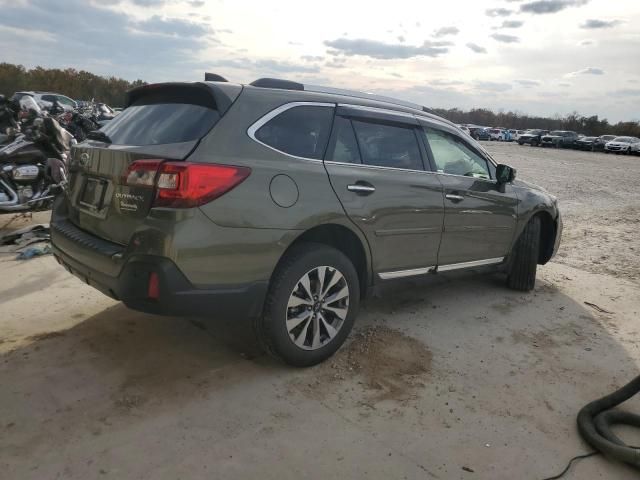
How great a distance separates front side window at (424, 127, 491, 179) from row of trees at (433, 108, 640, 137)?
55.3m

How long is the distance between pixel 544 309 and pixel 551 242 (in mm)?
1009

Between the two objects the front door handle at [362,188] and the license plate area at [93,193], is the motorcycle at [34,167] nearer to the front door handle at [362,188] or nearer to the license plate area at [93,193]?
the license plate area at [93,193]

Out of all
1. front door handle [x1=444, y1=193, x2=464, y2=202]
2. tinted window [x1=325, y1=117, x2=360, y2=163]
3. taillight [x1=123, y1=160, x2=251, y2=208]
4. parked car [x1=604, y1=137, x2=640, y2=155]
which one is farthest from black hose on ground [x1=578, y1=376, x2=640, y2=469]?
parked car [x1=604, y1=137, x2=640, y2=155]

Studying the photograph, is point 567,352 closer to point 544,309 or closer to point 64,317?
point 544,309

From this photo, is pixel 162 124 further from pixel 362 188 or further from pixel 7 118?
pixel 7 118

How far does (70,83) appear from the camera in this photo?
4884 cm

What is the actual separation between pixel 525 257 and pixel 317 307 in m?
2.79

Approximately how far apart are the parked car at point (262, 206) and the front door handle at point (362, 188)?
1 cm

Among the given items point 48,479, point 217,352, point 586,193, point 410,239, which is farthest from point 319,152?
point 586,193

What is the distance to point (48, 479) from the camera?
232cm

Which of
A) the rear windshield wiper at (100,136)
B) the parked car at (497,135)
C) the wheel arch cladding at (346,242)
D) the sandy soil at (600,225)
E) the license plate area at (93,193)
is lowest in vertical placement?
the sandy soil at (600,225)

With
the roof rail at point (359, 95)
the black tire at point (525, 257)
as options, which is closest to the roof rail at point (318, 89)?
the roof rail at point (359, 95)

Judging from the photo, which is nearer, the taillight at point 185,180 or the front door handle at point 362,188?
the taillight at point 185,180

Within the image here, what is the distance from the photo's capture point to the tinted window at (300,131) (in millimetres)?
3193
